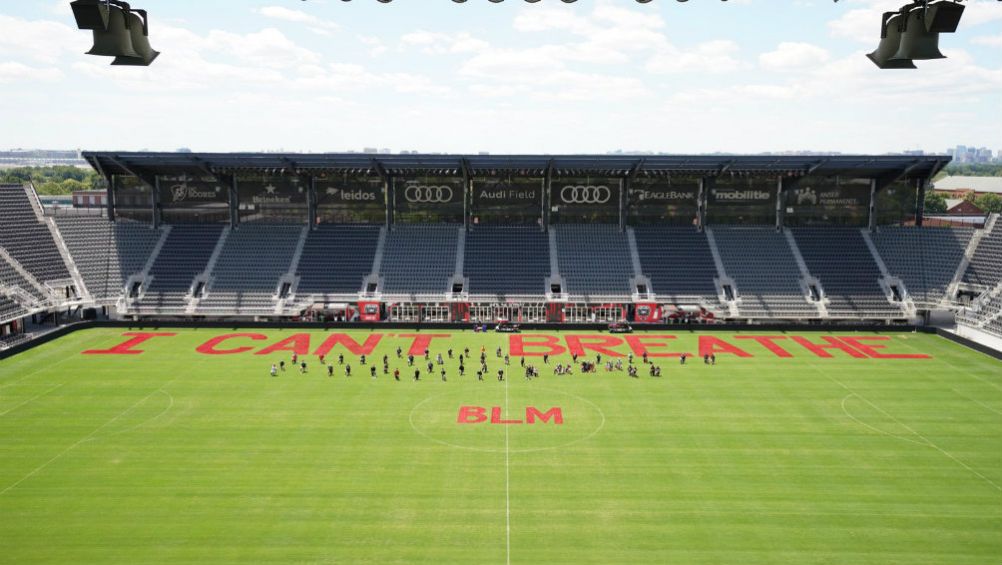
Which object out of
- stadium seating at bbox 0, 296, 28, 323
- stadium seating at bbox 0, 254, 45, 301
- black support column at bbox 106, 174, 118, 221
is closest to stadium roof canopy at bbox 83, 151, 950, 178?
black support column at bbox 106, 174, 118, 221

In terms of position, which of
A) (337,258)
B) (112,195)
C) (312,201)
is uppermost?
(112,195)

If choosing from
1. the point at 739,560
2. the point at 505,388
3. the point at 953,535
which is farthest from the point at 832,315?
the point at 739,560

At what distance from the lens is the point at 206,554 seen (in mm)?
24375

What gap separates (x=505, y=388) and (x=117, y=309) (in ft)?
129

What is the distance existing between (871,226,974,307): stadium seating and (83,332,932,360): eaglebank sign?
38.8 ft

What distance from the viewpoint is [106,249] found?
68500mm

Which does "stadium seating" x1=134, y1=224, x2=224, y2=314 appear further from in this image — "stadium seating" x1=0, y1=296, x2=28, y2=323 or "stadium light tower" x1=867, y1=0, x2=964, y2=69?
"stadium light tower" x1=867, y1=0, x2=964, y2=69

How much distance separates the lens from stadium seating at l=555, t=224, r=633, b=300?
65500 millimetres

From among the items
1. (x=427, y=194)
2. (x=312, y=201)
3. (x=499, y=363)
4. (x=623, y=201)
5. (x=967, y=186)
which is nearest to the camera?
(x=499, y=363)

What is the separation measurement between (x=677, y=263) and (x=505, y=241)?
17.3 m

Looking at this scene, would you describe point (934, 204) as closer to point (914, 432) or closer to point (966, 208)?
point (966, 208)

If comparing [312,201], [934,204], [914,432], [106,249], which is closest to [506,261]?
[312,201]

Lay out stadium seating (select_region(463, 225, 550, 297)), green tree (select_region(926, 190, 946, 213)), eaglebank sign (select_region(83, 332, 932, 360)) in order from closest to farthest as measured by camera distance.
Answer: eaglebank sign (select_region(83, 332, 932, 360))
stadium seating (select_region(463, 225, 550, 297))
green tree (select_region(926, 190, 946, 213))

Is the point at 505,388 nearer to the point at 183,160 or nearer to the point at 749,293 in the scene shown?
the point at 749,293
